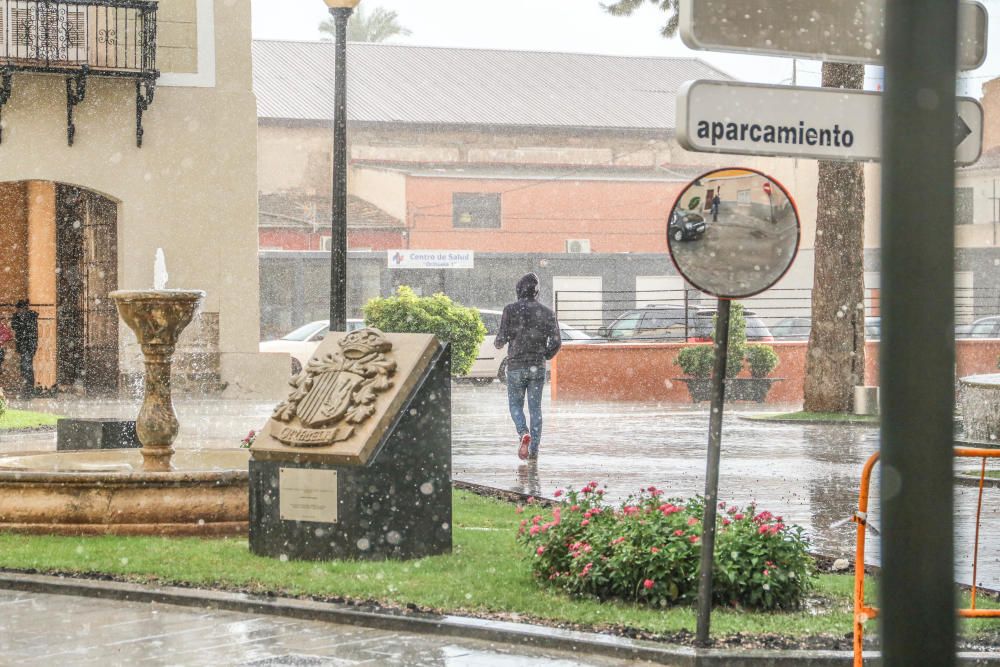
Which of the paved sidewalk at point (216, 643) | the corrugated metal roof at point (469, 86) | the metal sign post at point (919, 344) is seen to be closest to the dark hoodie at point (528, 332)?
the paved sidewalk at point (216, 643)

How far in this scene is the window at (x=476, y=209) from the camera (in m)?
49.3

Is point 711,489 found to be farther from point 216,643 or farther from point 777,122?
point 216,643

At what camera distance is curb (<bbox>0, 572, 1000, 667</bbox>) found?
5.90 m

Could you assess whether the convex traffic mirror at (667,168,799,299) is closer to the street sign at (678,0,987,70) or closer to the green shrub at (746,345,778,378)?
the street sign at (678,0,987,70)

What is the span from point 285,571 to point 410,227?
41051mm

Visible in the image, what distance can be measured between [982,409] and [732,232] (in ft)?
36.5

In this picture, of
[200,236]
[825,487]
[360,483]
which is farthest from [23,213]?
[360,483]

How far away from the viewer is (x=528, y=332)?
48.8 feet

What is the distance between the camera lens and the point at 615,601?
22.9ft

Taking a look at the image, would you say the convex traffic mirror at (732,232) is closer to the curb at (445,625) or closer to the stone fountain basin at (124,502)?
the curb at (445,625)

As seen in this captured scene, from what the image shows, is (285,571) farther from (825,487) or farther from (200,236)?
(200,236)

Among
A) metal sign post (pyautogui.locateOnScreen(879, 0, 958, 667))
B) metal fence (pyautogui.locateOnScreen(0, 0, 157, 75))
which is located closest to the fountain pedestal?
metal sign post (pyautogui.locateOnScreen(879, 0, 958, 667))

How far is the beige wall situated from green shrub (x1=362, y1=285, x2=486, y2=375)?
6.18ft

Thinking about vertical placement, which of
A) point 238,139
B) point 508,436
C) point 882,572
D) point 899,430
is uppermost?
point 238,139
